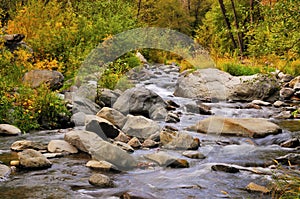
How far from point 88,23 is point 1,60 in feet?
20.5

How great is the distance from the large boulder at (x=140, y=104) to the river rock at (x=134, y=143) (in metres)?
2.44

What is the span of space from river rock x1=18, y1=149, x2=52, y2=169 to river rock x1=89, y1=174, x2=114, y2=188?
1.04 m

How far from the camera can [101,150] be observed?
21.7 ft

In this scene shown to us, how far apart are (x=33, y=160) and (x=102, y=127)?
219cm

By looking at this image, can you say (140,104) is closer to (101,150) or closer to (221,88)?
(101,150)

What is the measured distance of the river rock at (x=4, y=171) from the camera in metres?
5.59

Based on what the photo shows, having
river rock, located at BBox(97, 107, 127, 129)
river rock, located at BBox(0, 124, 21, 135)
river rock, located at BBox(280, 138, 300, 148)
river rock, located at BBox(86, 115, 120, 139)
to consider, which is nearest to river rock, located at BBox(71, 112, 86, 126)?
river rock, located at BBox(97, 107, 127, 129)

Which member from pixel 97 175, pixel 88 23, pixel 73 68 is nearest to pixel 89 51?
pixel 73 68

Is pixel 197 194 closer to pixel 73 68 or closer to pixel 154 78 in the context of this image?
pixel 73 68

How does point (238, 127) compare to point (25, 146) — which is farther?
point (238, 127)

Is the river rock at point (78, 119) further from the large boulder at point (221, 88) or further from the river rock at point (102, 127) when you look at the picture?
the large boulder at point (221, 88)

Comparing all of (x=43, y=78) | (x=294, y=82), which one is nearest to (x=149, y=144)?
(x=43, y=78)

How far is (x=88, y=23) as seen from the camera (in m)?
16.5

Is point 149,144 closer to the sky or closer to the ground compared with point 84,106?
closer to the ground
